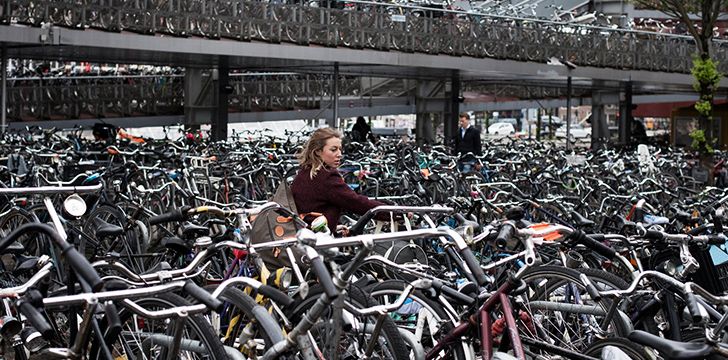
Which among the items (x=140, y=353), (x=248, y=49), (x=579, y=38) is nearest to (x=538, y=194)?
(x=140, y=353)

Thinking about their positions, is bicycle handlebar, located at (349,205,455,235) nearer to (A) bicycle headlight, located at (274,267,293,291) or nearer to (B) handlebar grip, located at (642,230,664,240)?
(A) bicycle headlight, located at (274,267,293,291)

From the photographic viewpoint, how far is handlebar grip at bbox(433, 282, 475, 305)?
4.49 meters

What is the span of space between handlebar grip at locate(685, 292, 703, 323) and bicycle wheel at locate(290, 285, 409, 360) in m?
1.02

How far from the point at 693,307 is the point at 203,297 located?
1675 mm

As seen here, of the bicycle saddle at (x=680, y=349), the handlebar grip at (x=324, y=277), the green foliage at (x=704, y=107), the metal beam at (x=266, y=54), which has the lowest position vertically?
the bicycle saddle at (x=680, y=349)

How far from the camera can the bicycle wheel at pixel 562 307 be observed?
505 cm

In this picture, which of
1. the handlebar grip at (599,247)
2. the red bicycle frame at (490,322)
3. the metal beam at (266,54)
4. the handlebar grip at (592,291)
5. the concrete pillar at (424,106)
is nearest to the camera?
the red bicycle frame at (490,322)

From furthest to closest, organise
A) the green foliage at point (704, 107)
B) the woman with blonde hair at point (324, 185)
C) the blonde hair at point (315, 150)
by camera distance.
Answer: the green foliage at point (704, 107) < the blonde hair at point (315, 150) < the woman with blonde hair at point (324, 185)

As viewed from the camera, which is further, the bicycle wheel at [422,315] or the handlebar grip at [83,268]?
the bicycle wheel at [422,315]

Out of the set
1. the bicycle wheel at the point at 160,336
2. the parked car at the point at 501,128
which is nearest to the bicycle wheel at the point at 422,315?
the bicycle wheel at the point at 160,336

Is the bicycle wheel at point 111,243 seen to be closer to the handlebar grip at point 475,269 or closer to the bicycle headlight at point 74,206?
the bicycle headlight at point 74,206

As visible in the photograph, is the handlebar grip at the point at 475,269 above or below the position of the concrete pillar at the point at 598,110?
above

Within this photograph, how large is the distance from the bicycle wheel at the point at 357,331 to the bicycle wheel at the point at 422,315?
16cm

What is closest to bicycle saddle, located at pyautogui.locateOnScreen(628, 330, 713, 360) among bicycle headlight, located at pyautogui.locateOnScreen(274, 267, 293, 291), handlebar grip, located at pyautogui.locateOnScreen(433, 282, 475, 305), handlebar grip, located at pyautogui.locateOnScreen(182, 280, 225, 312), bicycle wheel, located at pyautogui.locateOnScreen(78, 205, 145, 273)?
handlebar grip, located at pyautogui.locateOnScreen(433, 282, 475, 305)
